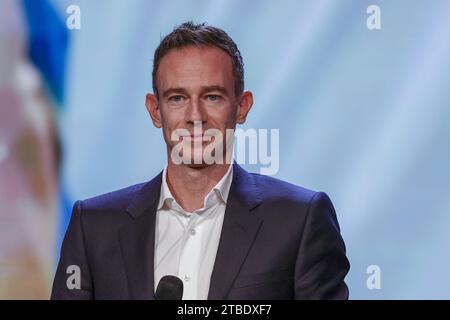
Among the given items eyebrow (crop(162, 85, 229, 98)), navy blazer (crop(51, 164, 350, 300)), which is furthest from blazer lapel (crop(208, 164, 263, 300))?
eyebrow (crop(162, 85, 229, 98))

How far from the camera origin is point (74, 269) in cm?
200

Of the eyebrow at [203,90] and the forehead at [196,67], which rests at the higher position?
the forehead at [196,67]

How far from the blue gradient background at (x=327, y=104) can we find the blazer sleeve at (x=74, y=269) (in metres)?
0.41

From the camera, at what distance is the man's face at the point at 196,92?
6.61 ft

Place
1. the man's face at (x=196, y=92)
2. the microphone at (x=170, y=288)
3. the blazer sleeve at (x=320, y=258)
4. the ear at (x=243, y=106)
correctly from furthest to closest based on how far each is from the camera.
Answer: the ear at (x=243, y=106)
the man's face at (x=196, y=92)
the blazer sleeve at (x=320, y=258)
the microphone at (x=170, y=288)

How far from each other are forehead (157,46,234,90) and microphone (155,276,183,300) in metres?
0.55

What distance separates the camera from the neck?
2.06 meters

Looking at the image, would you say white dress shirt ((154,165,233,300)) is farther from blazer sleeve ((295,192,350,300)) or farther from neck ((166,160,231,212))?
blazer sleeve ((295,192,350,300))

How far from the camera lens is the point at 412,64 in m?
2.46

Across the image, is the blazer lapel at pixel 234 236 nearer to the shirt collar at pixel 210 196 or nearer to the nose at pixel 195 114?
the shirt collar at pixel 210 196

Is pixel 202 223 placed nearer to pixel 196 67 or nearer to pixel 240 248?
pixel 240 248

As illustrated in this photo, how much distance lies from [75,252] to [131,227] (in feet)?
0.54

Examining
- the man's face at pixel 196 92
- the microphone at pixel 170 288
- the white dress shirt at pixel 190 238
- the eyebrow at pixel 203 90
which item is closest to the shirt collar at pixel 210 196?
the white dress shirt at pixel 190 238

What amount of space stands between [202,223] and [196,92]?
0.34 m
